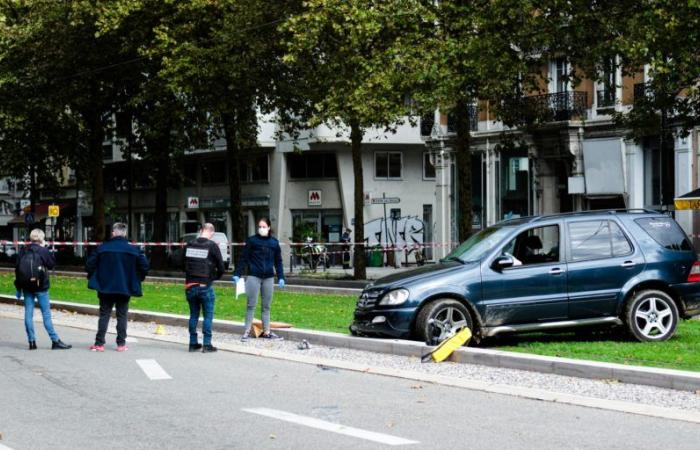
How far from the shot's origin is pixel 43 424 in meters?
9.34

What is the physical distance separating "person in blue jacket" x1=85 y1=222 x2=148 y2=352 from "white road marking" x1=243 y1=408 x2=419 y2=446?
614 centimetres

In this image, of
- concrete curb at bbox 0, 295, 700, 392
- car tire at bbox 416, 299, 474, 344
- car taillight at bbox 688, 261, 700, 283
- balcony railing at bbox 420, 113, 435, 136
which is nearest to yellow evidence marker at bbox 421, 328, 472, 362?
concrete curb at bbox 0, 295, 700, 392

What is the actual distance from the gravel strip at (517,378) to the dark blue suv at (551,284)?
0.64 meters

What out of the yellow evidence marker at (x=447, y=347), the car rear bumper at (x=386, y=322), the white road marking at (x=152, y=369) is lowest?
the white road marking at (x=152, y=369)

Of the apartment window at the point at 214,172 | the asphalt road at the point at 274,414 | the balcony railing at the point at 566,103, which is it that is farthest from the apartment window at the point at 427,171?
the asphalt road at the point at 274,414

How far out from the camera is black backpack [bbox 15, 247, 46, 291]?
16.1 meters

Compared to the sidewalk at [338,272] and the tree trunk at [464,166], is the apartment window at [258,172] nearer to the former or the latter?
the sidewalk at [338,272]

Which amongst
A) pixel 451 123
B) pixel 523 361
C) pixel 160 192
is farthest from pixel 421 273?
pixel 160 192

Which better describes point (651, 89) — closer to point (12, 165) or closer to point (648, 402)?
point (648, 402)

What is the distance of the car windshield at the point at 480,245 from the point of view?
1516 cm

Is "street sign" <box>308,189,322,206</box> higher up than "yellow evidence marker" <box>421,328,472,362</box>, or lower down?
higher up

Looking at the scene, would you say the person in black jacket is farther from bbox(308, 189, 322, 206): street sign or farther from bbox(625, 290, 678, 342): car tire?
bbox(308, 189, 322, 206): street sign

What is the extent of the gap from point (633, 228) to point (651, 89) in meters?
13.6

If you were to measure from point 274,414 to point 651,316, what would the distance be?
22.8ft
